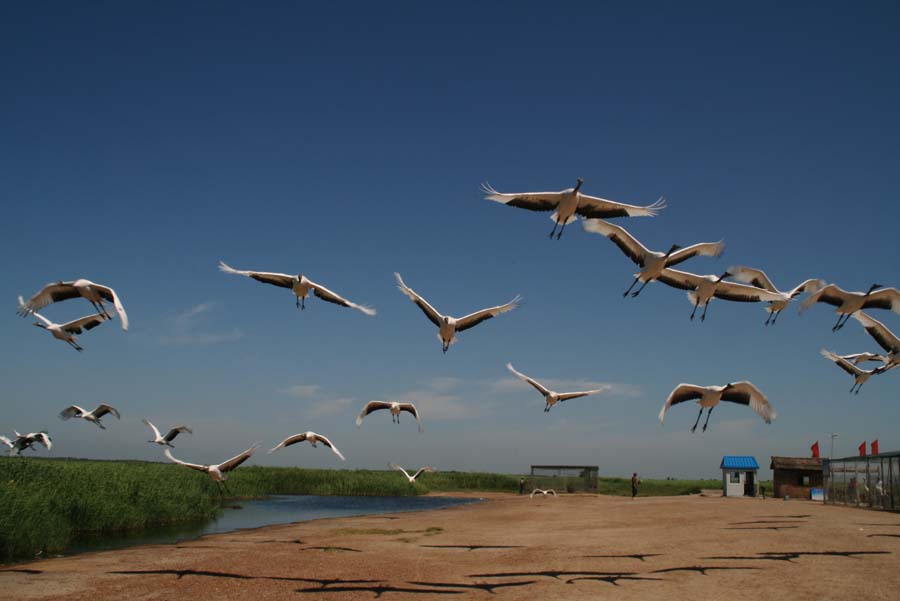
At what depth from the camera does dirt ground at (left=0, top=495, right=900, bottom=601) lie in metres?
12.5

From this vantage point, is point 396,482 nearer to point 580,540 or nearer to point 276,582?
point 580,540

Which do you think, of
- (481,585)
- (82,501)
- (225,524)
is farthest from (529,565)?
(225,524)

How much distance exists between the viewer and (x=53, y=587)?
1488cm

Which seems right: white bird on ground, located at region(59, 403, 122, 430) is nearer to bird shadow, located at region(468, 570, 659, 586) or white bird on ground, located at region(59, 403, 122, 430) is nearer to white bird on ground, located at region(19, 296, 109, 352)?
white bird on ground, located at region(19, 296, 109, 352)

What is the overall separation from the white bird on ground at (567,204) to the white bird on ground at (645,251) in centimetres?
61

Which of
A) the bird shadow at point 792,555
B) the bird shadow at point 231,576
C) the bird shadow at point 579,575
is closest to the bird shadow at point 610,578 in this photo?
the bird shadow at point 579,575

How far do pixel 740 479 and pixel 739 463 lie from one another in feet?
3.78

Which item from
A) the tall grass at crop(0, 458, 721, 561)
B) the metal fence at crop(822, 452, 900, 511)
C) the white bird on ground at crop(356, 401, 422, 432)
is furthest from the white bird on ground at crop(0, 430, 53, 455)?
the metal fence at crop(822, 452, 900, 511)

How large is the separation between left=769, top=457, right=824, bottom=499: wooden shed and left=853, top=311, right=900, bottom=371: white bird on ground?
79.9ft

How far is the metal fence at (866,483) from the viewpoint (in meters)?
25.6

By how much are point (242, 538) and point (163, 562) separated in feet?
21.1

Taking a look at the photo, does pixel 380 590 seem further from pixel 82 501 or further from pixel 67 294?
pixel 82 501

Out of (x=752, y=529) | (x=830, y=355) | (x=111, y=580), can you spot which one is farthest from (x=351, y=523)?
(x=830, y=355)

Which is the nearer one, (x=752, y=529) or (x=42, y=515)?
(x=752, y=529)
